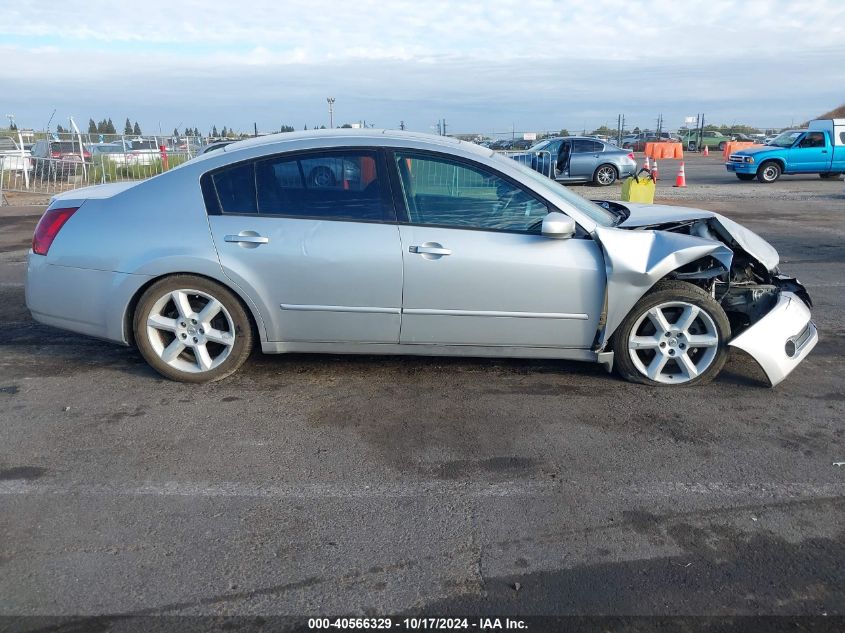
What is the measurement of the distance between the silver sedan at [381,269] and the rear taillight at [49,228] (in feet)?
0.08

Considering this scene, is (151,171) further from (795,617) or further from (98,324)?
(795,617)

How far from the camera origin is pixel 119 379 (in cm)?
493

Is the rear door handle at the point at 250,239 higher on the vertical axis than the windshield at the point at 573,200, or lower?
lower

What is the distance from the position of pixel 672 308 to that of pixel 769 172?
20.3m

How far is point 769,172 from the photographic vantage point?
73.4 ft

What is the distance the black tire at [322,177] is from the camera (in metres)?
4.68

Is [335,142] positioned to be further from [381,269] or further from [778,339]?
[778,339]

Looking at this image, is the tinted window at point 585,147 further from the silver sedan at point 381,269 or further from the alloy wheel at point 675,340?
the alloy wheel at point 675,340

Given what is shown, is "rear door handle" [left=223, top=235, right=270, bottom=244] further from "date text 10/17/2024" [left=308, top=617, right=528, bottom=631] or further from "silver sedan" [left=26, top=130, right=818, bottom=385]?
"date text 10/17/2024" [left=308, top=617, right=528, bottom=631]

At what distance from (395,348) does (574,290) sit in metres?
1.20

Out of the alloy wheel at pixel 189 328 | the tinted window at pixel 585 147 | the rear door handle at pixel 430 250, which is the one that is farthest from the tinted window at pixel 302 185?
the tinted window at pixel 585 147

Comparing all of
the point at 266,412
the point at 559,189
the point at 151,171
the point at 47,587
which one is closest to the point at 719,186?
the point at 151,171

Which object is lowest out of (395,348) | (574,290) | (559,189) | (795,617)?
(795,617)

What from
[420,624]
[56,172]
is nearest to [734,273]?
[420,624]
